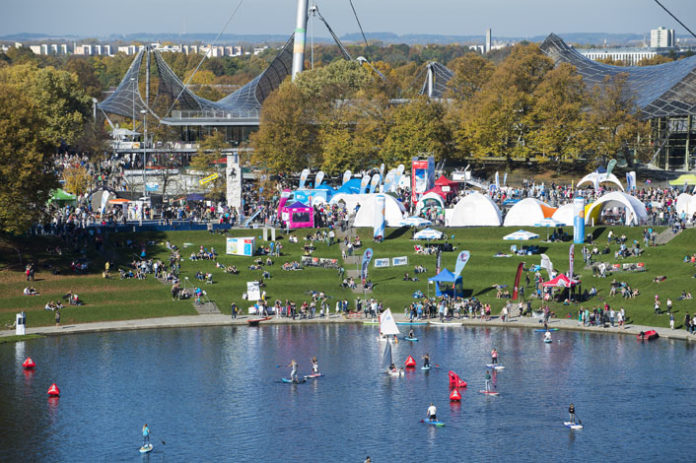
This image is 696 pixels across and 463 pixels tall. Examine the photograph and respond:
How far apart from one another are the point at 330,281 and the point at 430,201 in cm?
2211

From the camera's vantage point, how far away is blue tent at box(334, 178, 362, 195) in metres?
112

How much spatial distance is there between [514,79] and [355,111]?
20.3m

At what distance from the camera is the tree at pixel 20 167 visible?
8669 cm

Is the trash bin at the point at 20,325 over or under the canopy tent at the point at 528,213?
under

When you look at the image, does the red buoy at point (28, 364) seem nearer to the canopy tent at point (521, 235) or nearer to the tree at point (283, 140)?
the canopy tent at point (521, 235)

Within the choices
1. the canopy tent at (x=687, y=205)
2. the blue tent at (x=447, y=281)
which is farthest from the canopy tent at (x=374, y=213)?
the canopy tent at (x=687, y=205)

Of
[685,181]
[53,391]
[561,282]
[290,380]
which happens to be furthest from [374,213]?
[53,391]

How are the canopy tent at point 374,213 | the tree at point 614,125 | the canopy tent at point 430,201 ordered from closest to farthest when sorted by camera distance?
the canopy tent at point 374,213 → the canopy tent at point 430,201 → the tree at point 614,125

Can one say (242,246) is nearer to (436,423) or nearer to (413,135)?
(413,135)

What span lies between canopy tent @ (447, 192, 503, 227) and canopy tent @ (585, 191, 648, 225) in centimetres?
849

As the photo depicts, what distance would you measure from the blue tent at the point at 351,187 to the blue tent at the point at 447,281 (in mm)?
30701

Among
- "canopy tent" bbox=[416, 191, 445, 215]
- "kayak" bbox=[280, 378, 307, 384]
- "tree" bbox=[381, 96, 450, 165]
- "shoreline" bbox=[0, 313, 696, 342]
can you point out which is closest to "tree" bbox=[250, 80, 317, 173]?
"tree" bbox=[381, 96, 450, 165]

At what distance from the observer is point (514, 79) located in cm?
12988

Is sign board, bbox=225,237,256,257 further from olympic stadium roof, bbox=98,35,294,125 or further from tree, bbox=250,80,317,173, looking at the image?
olympic stadium roof, bbox=98,35,294,125
